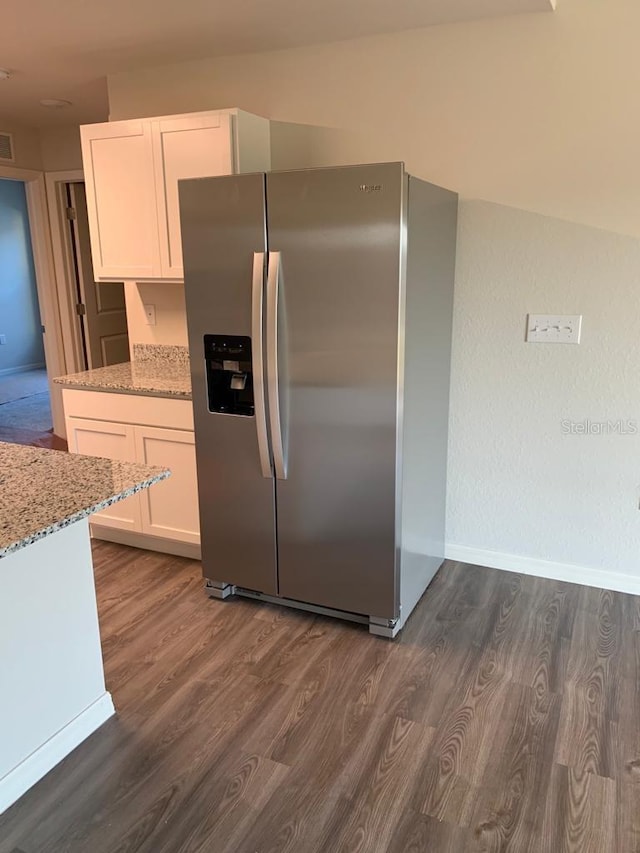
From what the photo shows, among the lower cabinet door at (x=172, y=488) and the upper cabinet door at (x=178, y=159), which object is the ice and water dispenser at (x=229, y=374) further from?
the upper cabinet door at (x=178, y=159)

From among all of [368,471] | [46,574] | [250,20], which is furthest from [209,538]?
[250,20]

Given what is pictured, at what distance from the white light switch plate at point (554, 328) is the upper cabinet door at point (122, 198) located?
1837mm

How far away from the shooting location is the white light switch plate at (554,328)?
2.84 metres

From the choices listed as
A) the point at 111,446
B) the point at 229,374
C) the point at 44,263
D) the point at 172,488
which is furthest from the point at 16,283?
the point at 229,374

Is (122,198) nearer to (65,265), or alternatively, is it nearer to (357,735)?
(65,265)

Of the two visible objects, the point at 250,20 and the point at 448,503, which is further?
the point at 448,503

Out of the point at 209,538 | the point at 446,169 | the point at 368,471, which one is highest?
the point at 446,169

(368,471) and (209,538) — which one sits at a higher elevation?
(368,471)

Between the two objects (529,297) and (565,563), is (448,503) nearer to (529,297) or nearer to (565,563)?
(565,563)

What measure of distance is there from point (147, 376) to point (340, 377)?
151 cm

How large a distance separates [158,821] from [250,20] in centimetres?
292

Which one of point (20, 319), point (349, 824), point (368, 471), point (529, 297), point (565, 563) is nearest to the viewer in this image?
point (349, 824)

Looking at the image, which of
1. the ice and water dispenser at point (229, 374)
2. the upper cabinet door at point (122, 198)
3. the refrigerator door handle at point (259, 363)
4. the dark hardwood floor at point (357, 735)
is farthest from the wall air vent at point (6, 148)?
the dark hardwood floor at point (357, 735)

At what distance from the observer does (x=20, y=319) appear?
9.14 m
